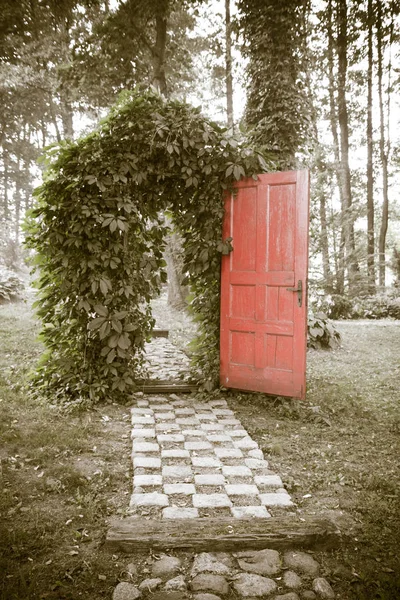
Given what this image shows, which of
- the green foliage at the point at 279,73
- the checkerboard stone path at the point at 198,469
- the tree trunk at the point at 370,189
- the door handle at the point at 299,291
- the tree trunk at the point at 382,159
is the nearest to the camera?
the checkerboard stone path at the point at 198,469

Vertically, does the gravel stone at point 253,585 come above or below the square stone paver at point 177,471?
above

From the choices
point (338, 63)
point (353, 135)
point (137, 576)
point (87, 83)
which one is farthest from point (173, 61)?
point (137, 576)

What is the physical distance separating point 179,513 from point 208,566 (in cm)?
48

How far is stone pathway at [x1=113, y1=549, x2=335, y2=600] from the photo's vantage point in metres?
2.06

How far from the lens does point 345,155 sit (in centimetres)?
1670

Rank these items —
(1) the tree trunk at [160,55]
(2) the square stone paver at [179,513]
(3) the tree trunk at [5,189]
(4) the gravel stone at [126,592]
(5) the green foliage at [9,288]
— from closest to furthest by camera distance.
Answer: (4) the gravel stone at [126,592] → (2) the square stone paver at [179,513] → (1) the tree trunk at [160,55] → (5) the green foliage at [9,288] → (3) the tree trunk at [5,189]

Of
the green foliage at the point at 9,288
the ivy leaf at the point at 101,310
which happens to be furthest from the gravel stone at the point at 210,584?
the green foliage at the point at 9,288

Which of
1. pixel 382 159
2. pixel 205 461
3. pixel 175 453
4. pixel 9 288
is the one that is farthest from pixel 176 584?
pixel 382 159

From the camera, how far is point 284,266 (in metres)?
4.80

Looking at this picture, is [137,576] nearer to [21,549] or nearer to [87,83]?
[21,549]

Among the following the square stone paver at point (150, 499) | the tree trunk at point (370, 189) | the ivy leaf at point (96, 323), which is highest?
the tree trunk at point (370, 189)

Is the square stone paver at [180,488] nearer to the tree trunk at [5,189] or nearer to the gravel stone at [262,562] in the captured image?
the gravel stone at [262,562]

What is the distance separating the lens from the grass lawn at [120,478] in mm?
2193

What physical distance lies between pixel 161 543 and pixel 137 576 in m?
0.23
